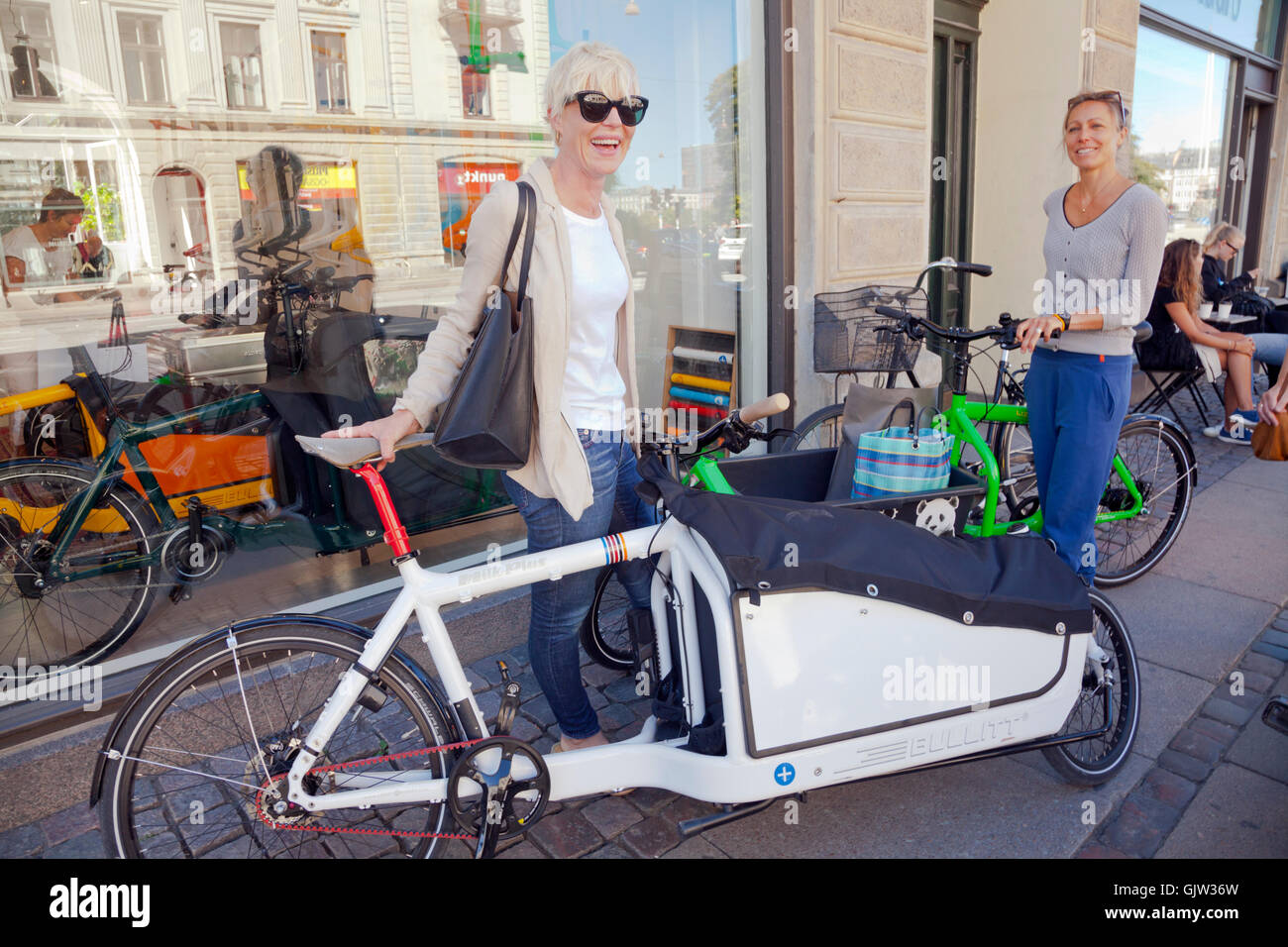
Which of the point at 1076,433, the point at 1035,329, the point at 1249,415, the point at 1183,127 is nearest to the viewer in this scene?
the point at 1035,329

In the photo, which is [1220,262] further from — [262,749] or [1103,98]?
[262,749]

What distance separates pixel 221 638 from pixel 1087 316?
2.92 meters

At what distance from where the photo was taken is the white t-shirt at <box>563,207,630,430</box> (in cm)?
239

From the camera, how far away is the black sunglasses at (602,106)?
2234 millimetres

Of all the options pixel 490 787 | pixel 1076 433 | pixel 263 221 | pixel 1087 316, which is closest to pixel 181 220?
pixel 263 221

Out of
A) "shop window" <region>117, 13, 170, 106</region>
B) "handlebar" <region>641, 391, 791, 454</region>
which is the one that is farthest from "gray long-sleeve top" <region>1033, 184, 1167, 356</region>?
"shop window" <region>117, 13, 170, 106</region>

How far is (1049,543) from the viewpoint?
2.55 meters

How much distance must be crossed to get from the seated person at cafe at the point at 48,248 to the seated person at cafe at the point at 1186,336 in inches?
245

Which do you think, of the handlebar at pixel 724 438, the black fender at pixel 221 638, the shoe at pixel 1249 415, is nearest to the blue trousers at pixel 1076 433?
the handlebar at pixel 724 438

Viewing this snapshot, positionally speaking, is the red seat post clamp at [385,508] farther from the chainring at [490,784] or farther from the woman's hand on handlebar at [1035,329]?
the woman's hand on handlebar at [1035,329]

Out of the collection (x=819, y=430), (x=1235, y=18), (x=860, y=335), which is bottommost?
(x=819, y=430)

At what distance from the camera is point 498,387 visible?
222 centimetres

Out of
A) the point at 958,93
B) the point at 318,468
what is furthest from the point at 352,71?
the point at 958,93
